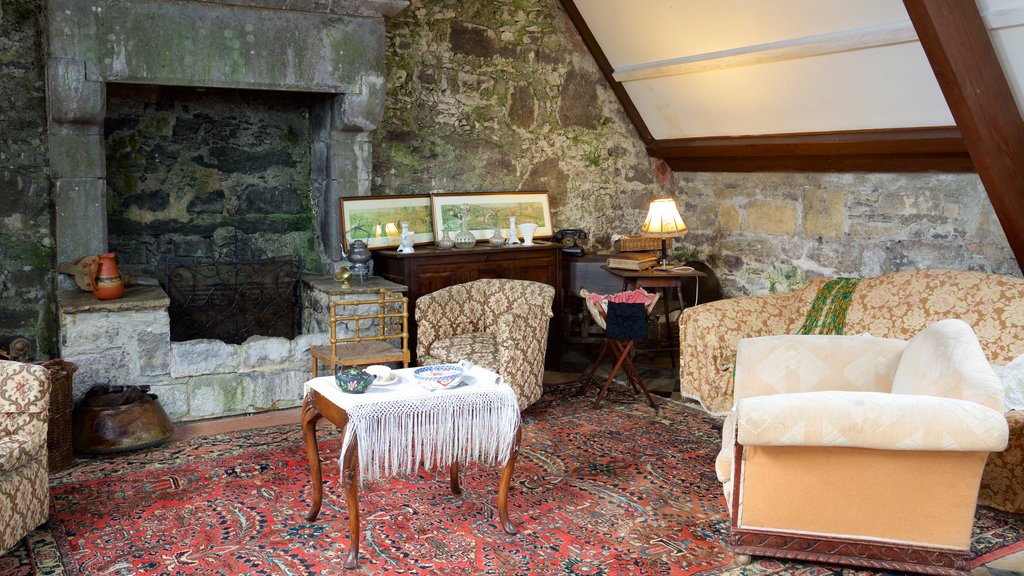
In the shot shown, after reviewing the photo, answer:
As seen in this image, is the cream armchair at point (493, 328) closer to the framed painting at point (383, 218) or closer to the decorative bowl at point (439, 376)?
the framed painting at point (383, 218)

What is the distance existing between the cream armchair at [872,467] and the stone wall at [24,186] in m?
4.24

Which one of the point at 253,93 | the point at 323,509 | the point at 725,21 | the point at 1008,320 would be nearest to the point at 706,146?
the point at 725,21

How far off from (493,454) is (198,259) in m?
3.11

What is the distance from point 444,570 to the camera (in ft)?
11.4

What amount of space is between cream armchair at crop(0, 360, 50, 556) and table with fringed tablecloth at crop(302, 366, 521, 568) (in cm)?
108

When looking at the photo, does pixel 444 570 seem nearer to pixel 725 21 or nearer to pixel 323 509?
pixel 323 509

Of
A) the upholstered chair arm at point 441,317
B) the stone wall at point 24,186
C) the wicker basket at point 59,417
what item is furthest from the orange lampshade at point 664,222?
the stone wall at point 24,186

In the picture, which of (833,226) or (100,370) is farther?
(833,226)

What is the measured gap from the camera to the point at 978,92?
437 cm

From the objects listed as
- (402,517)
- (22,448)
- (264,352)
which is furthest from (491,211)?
(22,448)

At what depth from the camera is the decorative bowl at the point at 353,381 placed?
3672mm

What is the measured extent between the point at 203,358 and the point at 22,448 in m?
1.74

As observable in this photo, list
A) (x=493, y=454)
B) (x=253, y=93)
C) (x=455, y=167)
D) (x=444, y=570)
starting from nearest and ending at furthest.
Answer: (x=444, y=570), (x=493, y=454), (x=253, y=93), (x=455, y=167)

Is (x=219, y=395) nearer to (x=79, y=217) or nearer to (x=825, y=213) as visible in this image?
(x=79, y=217)
